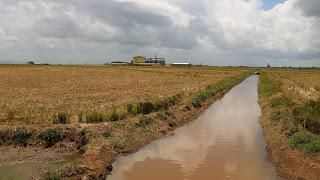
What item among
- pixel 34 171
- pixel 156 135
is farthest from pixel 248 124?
pixel 34 171

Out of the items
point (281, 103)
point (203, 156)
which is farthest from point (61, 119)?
point (281, 103)

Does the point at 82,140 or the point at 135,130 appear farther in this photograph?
the point at 135,130

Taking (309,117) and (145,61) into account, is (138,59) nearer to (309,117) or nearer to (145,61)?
(145,61)

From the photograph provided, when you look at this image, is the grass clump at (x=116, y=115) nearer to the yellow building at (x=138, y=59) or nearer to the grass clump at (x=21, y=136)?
the grass clump at (x=21, y=136)

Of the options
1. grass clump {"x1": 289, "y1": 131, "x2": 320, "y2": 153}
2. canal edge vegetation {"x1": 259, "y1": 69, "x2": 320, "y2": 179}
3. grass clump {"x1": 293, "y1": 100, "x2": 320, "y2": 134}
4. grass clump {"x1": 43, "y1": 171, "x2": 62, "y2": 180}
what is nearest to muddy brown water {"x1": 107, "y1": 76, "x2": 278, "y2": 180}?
canal edge vegetation {"x1": 259, "y1": 69, "x2": 320, "y2": 179}

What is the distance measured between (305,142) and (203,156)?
3423 mm

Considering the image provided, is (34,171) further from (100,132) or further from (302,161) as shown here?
(302,161)

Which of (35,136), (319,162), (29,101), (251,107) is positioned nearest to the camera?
(319,162)

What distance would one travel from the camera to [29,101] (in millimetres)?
24547

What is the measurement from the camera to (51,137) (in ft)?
46.7

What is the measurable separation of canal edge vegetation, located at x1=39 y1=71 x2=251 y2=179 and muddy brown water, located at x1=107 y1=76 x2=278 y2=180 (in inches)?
16.2

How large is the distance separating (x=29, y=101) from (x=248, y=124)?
41.0 ft

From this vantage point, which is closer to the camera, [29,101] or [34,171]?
[34,171]

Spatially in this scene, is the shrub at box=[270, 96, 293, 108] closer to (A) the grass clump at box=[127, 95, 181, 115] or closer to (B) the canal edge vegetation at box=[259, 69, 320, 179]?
(B) the canal edge vegetation at box=[259, 69, 320, 179]
